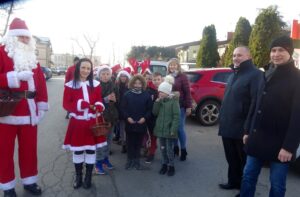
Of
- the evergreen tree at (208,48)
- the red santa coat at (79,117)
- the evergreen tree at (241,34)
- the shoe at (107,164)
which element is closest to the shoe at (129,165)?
the shoe at (107,164)

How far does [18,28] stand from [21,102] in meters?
0.97

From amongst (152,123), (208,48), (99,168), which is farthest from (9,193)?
(208,48)

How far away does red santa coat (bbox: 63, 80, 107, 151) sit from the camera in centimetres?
417

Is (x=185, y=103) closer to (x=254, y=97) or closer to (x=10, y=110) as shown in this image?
(x=254, y=97)

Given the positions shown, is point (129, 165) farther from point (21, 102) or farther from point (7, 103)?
point (7, 103)

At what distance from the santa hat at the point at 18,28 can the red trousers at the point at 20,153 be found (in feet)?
3.91

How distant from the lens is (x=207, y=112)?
28.6 feet

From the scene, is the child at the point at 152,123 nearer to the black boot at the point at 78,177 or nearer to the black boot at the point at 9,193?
the black boot at the point at 78,177

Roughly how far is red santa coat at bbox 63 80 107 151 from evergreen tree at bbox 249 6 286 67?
13.8 metres

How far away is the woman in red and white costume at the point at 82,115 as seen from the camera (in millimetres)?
4172

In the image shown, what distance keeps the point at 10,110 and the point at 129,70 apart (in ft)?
10.3

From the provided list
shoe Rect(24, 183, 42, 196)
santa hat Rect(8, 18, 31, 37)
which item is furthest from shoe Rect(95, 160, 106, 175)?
santa hat Rect(8, 18, 31, 37)

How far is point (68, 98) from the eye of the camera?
4219mm

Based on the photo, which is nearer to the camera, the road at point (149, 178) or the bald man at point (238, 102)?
the bald man at point (238, 102)
